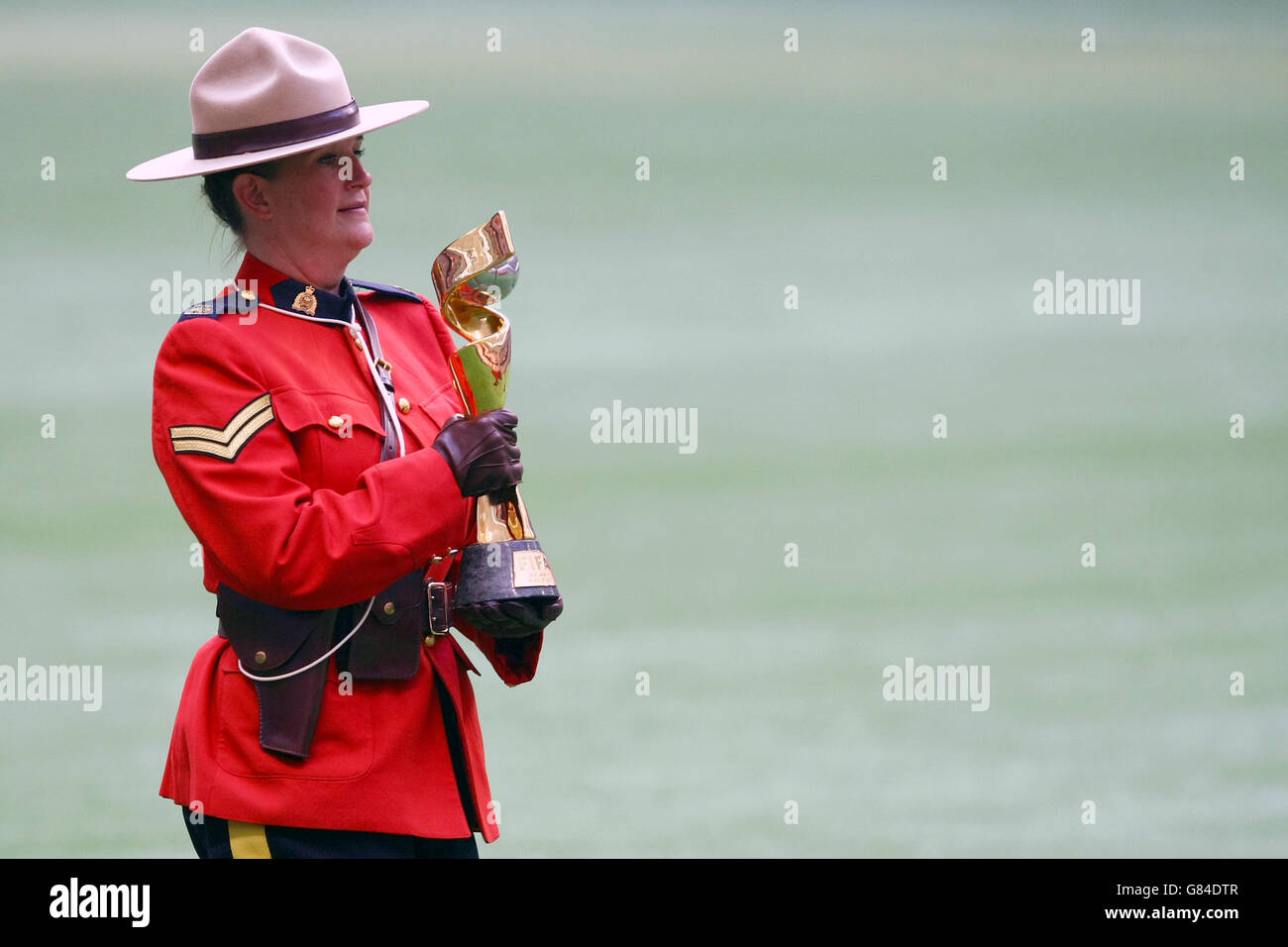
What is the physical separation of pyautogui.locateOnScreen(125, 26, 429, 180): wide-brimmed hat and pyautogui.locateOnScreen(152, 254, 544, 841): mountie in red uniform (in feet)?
0.48

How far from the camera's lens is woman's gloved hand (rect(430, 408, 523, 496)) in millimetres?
2338

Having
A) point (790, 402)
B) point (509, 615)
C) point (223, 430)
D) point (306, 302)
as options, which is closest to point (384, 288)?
point (306, 302)

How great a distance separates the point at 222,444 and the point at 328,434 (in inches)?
5.5

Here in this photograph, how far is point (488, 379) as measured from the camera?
2.41 metres

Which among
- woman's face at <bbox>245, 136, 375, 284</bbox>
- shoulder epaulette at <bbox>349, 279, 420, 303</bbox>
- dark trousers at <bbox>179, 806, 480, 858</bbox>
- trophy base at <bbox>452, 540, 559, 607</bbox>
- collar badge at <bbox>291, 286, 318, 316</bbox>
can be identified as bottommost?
dark trousers at <bbox>179, 806, 480, 858</bbox>

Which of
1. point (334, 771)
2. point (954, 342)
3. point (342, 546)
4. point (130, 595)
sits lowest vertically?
point (954, 342)

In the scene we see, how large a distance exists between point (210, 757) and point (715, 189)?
695 centimetres

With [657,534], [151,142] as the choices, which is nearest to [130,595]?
[657,534]

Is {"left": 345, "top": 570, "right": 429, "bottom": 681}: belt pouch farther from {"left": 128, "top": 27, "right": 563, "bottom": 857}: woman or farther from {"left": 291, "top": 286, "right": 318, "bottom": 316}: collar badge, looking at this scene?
{"left": 291, "top": 286, "right": 318, "bottom": 316}: collar badge

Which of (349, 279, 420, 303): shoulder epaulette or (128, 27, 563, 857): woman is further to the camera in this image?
(349, 279, 420, 303): shoulder epaulette

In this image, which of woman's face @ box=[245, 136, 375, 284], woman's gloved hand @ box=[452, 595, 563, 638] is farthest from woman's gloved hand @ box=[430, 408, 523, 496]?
woman's face @ box=[245, 136, 375, 284]

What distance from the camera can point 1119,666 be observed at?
502 cm

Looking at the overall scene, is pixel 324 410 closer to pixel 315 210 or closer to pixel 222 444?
pixel 222 444

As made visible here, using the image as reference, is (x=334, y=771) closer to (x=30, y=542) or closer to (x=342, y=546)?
(x=342, y=546)
